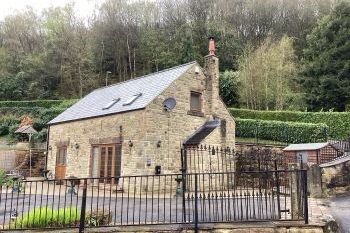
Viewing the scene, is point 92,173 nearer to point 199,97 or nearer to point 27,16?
point 199,97

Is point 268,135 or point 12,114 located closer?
point 268,135

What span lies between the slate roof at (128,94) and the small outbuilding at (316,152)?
707 cm

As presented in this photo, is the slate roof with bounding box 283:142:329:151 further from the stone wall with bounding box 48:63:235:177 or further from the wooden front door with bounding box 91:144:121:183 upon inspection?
the wooden front door with bounding box 91:144:121:183

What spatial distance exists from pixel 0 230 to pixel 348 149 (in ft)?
50.8

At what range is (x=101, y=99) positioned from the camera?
22.2 m

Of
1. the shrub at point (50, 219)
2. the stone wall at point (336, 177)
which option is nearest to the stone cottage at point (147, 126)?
the stone wall at point (336, 177)

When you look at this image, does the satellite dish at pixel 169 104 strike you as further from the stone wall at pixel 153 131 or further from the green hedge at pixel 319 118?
the green hedge at pixel 319 118

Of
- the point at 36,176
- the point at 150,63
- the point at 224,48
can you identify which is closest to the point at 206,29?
the point at 224,48

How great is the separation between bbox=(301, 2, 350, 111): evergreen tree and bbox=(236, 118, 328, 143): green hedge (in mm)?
6152

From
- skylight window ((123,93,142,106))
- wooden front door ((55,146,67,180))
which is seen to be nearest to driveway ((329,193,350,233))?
skylight window ((123,93,142,106))

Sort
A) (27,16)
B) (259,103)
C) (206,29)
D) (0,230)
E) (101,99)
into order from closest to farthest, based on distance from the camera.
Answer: (0,230) → (101,99) → (259,103) → (206,29) → (27,16)

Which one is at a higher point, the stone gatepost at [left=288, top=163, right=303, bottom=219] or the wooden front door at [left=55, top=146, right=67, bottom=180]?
the wooden front door at [left=55, top=146, right=67, bottom=180]

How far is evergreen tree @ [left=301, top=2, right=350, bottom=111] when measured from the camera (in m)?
27.3

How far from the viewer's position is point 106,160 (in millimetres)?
17469
